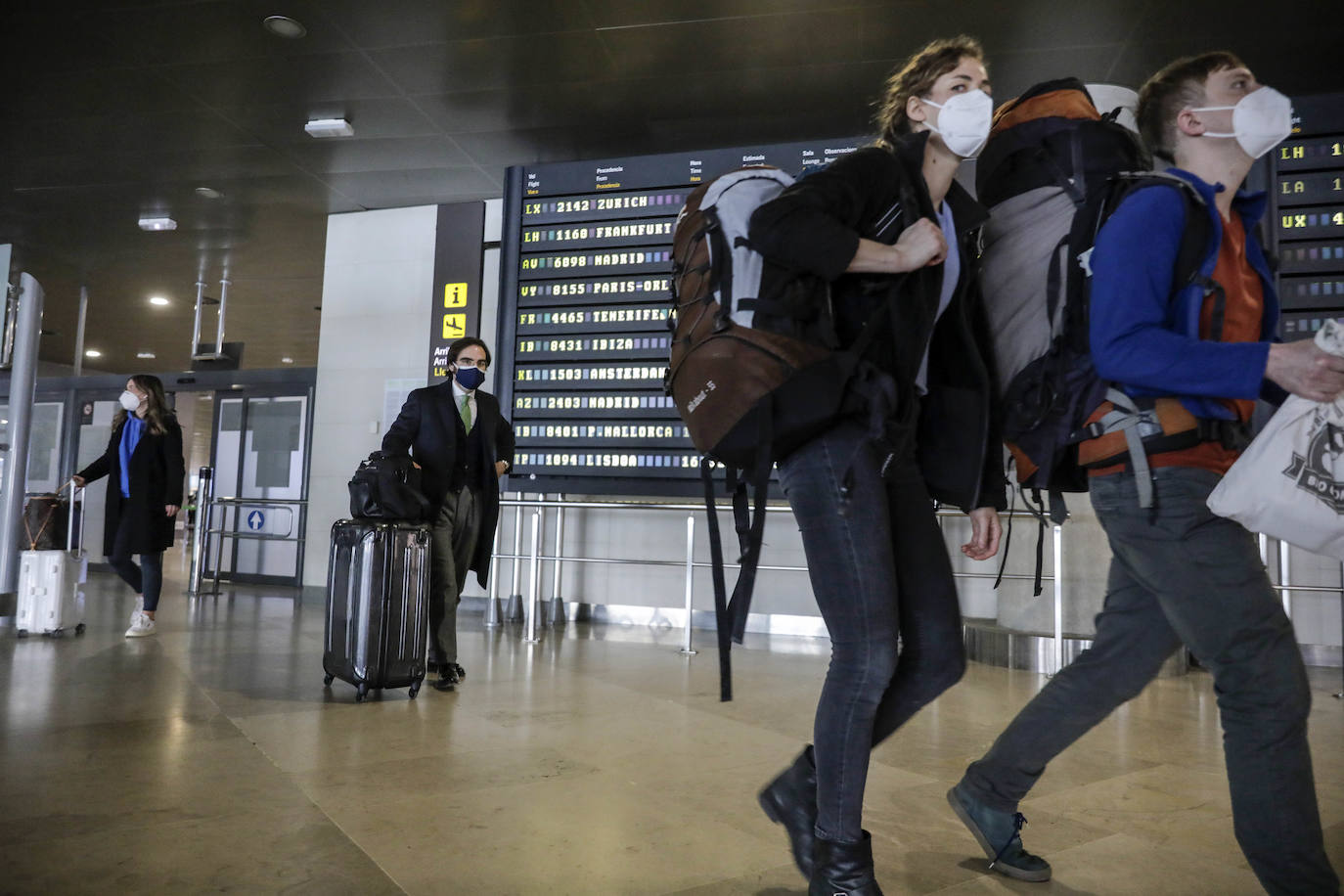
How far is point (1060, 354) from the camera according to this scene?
64.7 inches

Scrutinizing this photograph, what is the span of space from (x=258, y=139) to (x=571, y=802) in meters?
5.61

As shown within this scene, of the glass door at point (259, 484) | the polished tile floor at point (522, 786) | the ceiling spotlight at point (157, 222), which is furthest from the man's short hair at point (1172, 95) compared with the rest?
the glass door at point (259, 484)

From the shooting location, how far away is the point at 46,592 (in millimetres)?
5230

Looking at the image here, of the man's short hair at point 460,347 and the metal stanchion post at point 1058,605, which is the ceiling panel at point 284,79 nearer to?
the man's short hair at point 460,347

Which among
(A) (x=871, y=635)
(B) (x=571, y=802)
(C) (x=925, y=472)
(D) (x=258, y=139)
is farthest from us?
(D) (x=258, y=139)

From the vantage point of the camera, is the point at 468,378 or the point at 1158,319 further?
the point at 468,378

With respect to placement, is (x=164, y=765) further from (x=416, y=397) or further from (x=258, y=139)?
(x=258, y=139)

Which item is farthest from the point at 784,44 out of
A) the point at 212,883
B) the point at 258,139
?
the point at 212,883

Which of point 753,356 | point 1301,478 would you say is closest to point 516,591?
point 753,356

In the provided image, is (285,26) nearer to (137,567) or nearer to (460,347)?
(460,347)

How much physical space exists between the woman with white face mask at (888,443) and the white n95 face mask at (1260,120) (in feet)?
1.43

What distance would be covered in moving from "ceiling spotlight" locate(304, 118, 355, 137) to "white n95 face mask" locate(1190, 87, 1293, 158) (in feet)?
18.0

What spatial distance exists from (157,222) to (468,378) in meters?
5.46

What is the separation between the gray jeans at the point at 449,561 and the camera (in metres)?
4.01
